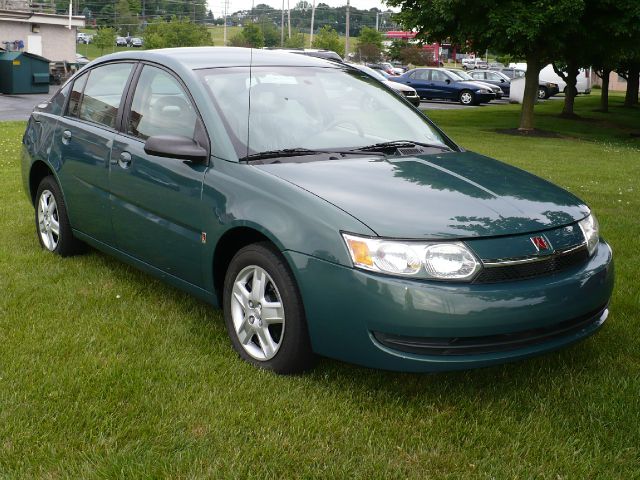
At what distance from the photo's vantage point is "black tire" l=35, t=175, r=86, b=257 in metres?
A: 5.74

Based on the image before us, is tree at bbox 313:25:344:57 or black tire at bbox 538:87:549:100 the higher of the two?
tree at bbox 313:25:344:57

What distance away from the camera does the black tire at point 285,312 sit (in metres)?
3.67

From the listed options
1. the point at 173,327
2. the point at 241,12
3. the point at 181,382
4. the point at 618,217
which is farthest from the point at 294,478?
the point at 241,12

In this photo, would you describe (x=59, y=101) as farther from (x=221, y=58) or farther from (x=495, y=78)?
Answer: (x=495, y=78)

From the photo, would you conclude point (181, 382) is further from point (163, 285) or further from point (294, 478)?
point (163, 285)

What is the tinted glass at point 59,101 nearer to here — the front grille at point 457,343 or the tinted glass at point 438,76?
the front grille at point 457,343

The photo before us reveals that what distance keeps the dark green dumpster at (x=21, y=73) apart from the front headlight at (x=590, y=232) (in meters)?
26.7

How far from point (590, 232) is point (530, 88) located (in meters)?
18.2

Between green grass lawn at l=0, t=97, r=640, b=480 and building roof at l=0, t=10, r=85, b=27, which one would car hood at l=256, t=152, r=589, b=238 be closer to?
green grass lawn at l=0, t=97, r=640, b=480

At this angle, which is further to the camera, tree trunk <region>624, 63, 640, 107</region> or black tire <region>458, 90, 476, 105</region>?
black tire <region>458, 90, 476, 105</region>

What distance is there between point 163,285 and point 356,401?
2148mm

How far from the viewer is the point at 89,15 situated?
10981 centimetres

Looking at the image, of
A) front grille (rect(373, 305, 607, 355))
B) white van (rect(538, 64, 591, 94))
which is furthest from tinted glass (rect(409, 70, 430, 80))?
front grille (rect(373, 305, 607, 355))

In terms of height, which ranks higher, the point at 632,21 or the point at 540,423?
the point at 632,21
